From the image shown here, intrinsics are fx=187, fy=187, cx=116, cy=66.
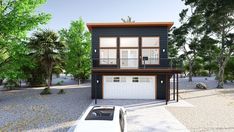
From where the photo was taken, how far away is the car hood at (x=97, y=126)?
579 cm

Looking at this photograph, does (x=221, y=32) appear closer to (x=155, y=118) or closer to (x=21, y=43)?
(x=155, y=118)

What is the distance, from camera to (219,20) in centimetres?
2822

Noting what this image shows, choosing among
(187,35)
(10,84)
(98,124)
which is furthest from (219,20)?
(10,84)

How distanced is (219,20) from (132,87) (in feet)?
62.2

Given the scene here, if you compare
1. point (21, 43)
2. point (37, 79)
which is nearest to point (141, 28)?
point (21, 43)

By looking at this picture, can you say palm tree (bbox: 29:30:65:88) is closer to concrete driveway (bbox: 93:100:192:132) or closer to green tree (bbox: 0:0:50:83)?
green tree (bbox: 0:0:50:83)

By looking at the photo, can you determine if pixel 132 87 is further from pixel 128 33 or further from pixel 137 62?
pixel 128 33

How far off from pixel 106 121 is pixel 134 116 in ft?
21.4

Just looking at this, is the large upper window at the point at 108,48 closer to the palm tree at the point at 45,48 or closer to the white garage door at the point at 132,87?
the white garage door at the point at 132,87

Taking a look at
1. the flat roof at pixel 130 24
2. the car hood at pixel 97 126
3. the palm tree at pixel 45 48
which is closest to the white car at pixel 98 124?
the car hood at pixel 97 126

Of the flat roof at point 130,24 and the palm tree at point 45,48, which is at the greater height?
the flat roof at point 130,24

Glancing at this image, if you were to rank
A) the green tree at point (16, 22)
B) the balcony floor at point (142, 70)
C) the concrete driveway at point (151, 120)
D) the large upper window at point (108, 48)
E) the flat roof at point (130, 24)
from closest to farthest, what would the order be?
1. the concrete driveway at point (151, 120)
2. the green tree at point (16, 22)
3. the balcony floor at point (142, 70)
4. the flat roof at point (130, 24)
5. the large upper window at point (108, 48)

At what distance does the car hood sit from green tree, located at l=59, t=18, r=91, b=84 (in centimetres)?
3000

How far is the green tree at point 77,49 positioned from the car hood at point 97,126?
30.0m
